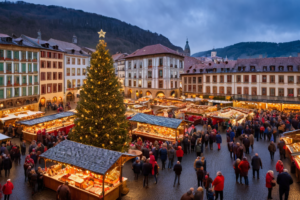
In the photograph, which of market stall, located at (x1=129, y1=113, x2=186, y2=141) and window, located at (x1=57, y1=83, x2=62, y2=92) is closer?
market stall, located at (x1=129, y1=113, x2=186, y2=141)

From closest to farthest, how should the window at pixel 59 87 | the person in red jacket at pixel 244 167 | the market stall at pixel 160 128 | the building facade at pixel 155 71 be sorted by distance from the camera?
the person in red jacket at pixel 244 167
the market stall at pixel 160 128
the window at pixel 59 87
the building facade at pixel 155 71

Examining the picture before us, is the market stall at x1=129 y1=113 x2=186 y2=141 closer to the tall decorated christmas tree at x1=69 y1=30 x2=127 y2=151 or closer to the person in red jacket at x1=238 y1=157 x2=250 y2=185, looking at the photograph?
the tall decorated christmas tree at x1=69 y1=30 x2=127 y2=151

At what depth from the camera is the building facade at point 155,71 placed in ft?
168

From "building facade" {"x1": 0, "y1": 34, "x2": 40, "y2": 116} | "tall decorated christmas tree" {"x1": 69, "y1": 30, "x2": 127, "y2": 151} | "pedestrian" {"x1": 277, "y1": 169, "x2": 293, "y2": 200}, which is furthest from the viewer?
"building facade" {"x1": 0, "y1": 34, "x2": 40, "y2": 116}

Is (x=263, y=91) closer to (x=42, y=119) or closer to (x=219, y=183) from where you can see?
(x=219, y=183)

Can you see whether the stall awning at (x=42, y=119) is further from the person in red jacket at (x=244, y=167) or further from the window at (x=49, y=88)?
the window at (x=49, y=88)

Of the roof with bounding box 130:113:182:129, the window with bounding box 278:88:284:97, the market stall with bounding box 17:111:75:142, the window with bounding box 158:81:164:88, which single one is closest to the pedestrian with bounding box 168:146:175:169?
the roof with bounding box 130:113:182:129

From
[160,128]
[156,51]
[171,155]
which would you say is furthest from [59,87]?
[171,155]

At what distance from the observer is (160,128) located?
19000mm

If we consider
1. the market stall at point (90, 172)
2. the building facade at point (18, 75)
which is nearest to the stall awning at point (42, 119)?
the market stall at point (90, 172)

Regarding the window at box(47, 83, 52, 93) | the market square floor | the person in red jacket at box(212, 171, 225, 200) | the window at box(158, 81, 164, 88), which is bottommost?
the market square floor

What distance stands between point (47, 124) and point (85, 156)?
14.3 metres

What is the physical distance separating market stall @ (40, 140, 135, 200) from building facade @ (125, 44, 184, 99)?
41.8 m

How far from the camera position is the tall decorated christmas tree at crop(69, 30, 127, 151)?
12711 millimetres
